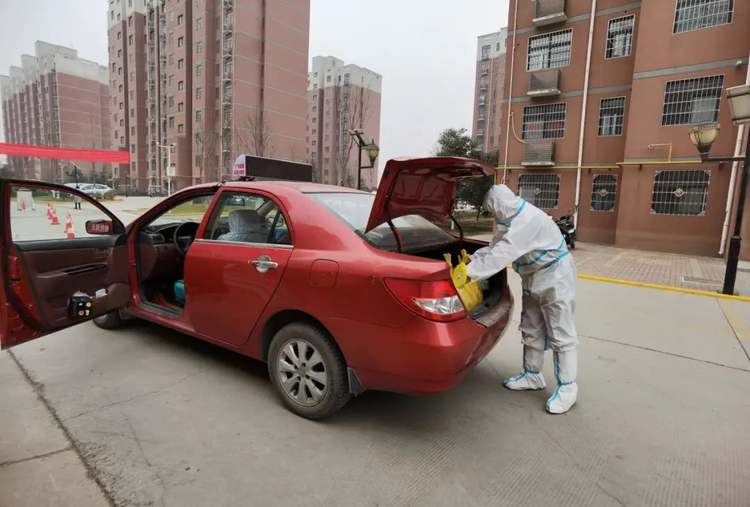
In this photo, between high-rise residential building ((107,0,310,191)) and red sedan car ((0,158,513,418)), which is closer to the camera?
red sedan car ((0,158,513,418))

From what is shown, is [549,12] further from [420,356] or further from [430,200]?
→ [420,356]

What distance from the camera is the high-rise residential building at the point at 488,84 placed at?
71750mm

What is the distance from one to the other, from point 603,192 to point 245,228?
1619cm

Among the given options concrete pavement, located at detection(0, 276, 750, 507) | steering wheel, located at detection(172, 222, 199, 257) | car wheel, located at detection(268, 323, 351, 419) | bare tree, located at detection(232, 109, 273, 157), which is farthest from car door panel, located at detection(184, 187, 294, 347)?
bare tree, located at detection(232, 109, 273, 157)

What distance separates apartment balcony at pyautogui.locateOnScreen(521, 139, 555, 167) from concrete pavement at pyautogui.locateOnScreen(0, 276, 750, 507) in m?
14.3

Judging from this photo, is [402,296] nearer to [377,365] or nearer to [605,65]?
[377,365]

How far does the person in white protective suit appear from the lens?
8.92 ft

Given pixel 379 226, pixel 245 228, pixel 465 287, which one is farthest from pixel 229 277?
pixel 465 287

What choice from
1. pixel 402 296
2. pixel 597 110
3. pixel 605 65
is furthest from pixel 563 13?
pixel 402 296

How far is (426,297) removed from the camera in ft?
7.47

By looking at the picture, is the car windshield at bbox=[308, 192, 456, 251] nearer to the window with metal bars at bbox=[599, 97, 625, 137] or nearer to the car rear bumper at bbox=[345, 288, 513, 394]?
the car rear bumper at bbox=[345, 288, 513, 394]

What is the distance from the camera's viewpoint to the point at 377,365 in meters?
2.40

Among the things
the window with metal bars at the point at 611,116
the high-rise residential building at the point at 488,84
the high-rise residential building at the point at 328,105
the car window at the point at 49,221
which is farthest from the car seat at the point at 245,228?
the high-rise residential building at the point at 328,105

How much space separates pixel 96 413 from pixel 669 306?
7292 millimetres
